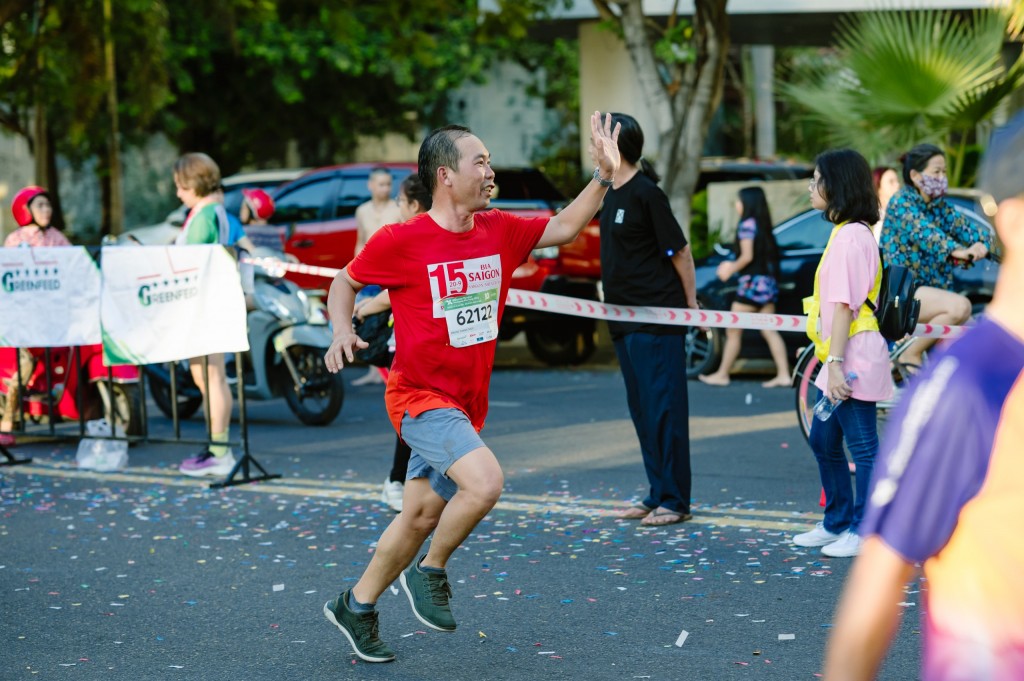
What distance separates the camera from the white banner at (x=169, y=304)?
830 cm

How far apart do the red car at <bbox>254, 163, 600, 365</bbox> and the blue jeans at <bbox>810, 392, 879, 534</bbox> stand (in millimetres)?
7723

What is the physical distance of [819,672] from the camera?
4.60 metres

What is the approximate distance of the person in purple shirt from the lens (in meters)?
1.89

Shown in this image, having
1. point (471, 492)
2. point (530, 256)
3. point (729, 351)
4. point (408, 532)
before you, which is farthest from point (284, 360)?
point (471, 492)

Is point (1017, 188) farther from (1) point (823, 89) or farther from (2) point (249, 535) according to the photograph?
(1) point (823, 89)

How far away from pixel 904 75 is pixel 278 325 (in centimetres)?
674

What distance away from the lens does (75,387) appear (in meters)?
9.98

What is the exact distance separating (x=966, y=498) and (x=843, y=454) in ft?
14.9

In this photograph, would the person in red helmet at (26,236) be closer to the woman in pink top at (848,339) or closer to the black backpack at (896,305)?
the woman in pink top at (848,339)

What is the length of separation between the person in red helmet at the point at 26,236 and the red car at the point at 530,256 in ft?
10.5

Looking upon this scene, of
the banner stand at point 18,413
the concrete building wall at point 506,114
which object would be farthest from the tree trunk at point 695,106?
the concrete building wall at point 506,114

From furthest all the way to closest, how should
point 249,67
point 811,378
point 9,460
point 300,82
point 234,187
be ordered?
point 300,82
point 249,67
point 234,187
point 9,460
point 811,378

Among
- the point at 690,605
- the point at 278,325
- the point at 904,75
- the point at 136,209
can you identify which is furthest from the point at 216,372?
the point at 136,209

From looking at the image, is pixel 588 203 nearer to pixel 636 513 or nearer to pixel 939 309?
pixel 636 513
